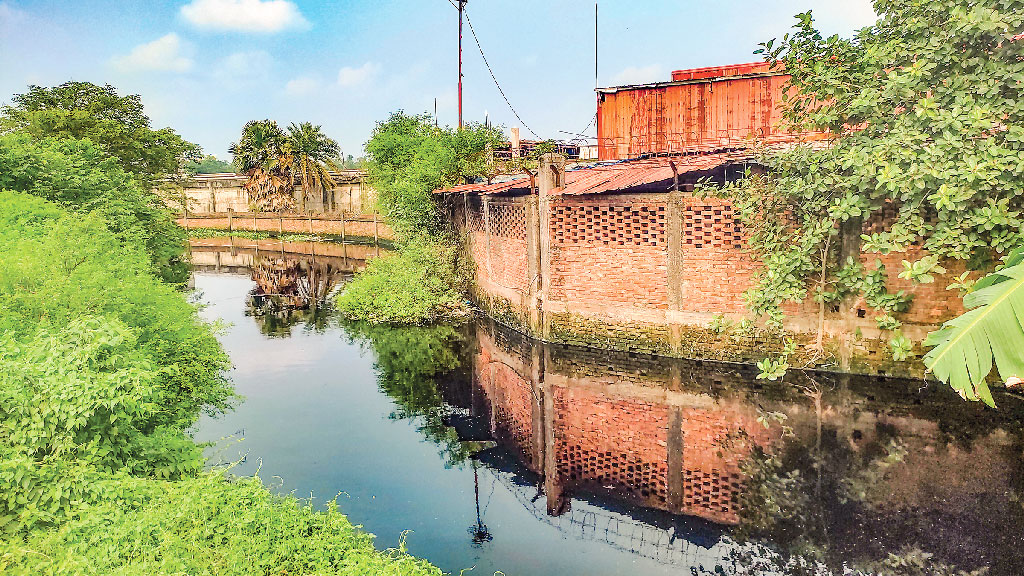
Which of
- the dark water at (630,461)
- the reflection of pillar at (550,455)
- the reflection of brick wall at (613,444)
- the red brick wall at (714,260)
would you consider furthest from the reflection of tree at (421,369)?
the red brick wall at (714,260)

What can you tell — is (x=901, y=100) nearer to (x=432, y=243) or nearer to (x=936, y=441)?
(x=936, y=441)

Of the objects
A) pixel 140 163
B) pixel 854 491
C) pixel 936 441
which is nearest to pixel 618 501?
pixel 854 491

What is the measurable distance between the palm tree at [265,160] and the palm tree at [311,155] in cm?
48

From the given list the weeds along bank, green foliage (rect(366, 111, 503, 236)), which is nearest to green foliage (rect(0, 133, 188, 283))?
green foliage (rect(366, 111, 503, 236))

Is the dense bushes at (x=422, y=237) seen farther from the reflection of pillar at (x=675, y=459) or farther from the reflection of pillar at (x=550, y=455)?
the reflection of pillar at (x=675, y=459)

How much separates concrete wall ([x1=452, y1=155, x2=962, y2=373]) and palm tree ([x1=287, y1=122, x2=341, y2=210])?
86.8ft

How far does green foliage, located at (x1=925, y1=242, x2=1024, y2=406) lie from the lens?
17.5 ft

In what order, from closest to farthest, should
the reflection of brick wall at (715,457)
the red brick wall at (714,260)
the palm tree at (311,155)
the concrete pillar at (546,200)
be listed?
the reflection of brick wall at (715,457)
the red brick wall at (714,260)
the concrete pillar at (546,200)
the palm tree at (311,155)

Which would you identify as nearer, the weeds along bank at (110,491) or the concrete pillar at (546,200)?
the weeds along bank at (110,491)

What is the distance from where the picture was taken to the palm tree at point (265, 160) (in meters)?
38.4

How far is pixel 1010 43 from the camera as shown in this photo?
8.31 metres

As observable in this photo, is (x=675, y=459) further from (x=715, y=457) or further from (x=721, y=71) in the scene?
(x=721, y=71)

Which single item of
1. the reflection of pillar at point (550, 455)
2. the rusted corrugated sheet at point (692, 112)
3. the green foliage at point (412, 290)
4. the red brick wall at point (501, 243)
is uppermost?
the rusted corrugated sheet at point (692, 112)

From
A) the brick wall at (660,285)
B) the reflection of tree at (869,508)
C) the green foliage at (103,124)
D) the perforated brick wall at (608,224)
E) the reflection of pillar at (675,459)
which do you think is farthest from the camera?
the green foliage at (103,124)
